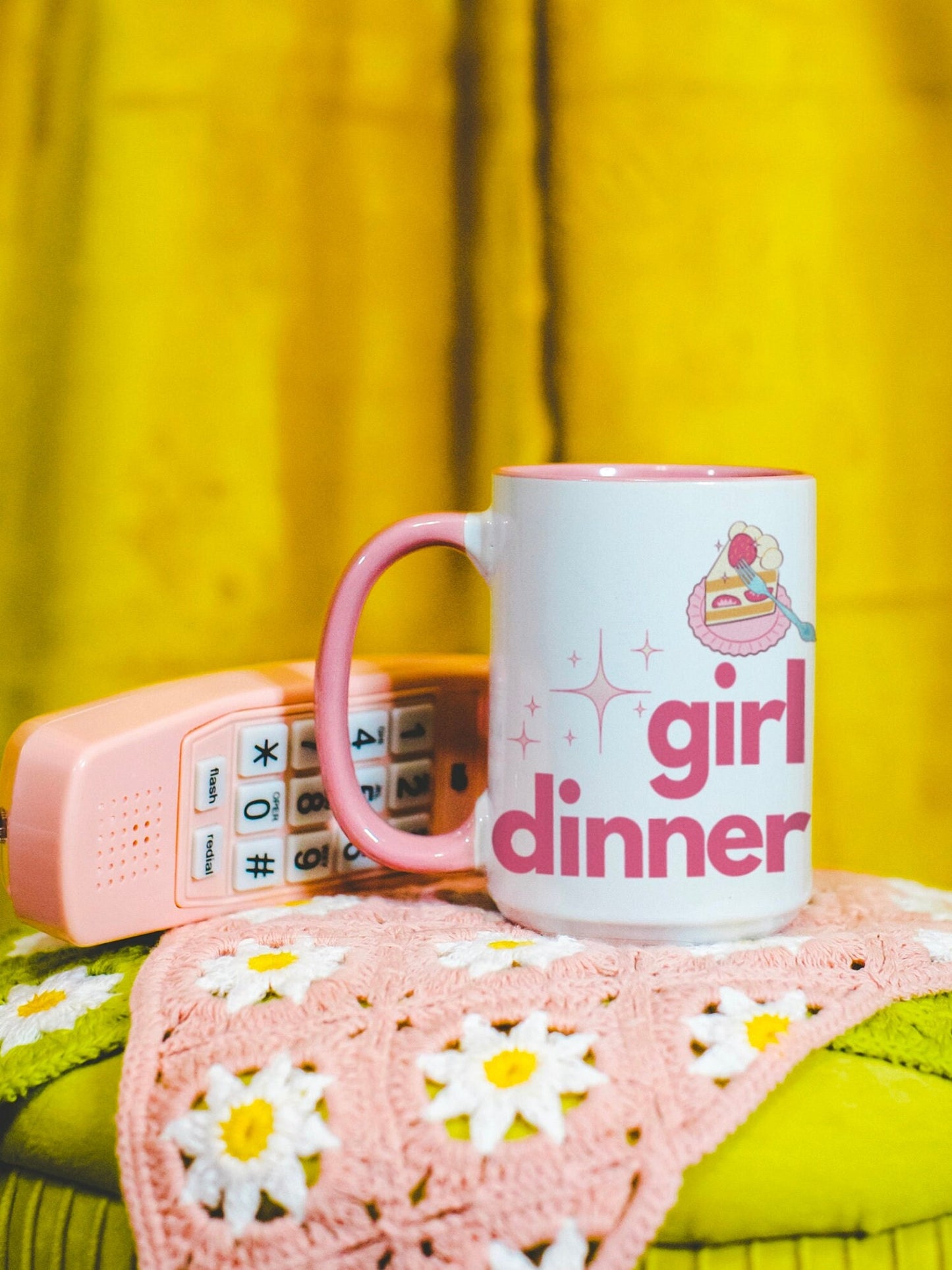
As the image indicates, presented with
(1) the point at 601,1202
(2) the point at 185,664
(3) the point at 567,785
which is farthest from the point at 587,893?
(2) the point at 185,664

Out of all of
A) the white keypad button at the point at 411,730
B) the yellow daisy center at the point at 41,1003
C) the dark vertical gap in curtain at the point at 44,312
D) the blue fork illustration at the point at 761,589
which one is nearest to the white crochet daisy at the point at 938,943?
the blue fork illustration at the point at 761,589

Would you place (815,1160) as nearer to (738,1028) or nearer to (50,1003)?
(738,1028)

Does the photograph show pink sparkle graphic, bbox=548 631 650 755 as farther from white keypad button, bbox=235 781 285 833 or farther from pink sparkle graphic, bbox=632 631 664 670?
white keypad button, bbox=235 781 285 833

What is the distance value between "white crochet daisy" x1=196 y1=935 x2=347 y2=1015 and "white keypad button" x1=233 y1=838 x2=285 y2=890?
6 centimetres

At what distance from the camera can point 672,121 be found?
76cm

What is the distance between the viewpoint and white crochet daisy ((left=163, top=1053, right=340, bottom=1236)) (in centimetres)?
41

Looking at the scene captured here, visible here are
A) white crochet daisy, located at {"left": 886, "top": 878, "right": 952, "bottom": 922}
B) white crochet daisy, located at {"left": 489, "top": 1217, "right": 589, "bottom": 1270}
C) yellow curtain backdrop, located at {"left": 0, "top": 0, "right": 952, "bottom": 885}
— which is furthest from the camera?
yellow curtain backdrop, located at {"left": 0, "top": 0, "right": 952, "bottom": 885}

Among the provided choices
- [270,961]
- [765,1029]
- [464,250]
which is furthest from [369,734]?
[464,250]

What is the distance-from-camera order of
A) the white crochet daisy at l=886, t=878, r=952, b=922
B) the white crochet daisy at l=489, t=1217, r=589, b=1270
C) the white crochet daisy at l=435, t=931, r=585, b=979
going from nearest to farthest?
the white crochet daisy at l=489, t=1217, r=589, b=1270 → the white crochet daisy at l=435, t=931, r=585, b=979 → the white crochet daisy at l=886, t=878, r=952, b=922

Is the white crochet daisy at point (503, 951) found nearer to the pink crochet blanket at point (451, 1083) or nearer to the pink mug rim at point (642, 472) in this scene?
the pink crochet blanket at point (451, 1083)

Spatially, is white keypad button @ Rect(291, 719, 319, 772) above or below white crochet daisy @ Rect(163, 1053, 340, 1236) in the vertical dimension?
A: above

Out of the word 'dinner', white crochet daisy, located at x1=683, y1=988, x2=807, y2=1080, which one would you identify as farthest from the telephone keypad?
white crochet daisy, located at x1=683, y1=988, x2=807, y2=1080

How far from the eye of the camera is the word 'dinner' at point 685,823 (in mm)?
516

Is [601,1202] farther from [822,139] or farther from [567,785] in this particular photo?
[822,139]
